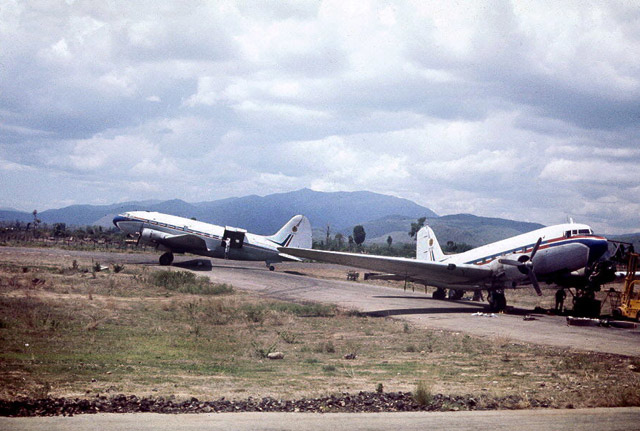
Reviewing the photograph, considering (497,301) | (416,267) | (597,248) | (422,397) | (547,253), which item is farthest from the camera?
(416,267)

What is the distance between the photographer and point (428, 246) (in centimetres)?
3950

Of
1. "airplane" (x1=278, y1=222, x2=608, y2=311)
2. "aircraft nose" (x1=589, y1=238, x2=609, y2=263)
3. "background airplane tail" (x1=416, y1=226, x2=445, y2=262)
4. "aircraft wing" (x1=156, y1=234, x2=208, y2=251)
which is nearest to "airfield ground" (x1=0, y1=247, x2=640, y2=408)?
"airplane" (x1=278, y1=222, x2=608, y2=311)

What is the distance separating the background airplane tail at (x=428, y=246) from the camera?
1528 inches

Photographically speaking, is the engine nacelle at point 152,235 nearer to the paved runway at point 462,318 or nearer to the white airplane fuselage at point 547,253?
the paved runway at point 462,318

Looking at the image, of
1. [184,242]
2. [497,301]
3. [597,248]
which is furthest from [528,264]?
[184,242]

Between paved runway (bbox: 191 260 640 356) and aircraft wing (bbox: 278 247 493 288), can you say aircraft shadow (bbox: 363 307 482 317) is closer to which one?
paved runway (bbox: 191 260 640 356)

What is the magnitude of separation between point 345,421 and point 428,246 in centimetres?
3217

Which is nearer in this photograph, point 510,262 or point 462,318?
point 462,318

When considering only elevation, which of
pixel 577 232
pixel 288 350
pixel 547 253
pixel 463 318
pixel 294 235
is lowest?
pixel 288 350

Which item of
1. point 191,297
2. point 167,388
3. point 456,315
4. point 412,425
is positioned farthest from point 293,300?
point 412,425

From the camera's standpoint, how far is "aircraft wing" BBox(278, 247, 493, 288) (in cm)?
2625

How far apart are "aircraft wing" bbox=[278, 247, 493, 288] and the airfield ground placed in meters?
2.26

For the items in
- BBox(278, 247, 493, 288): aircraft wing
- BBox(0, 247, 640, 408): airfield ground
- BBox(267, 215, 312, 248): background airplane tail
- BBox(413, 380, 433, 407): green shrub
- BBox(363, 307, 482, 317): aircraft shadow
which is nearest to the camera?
BBox(413, 380, 433, 407): green shrub

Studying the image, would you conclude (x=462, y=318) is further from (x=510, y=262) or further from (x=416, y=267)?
(x=510, y=262)
